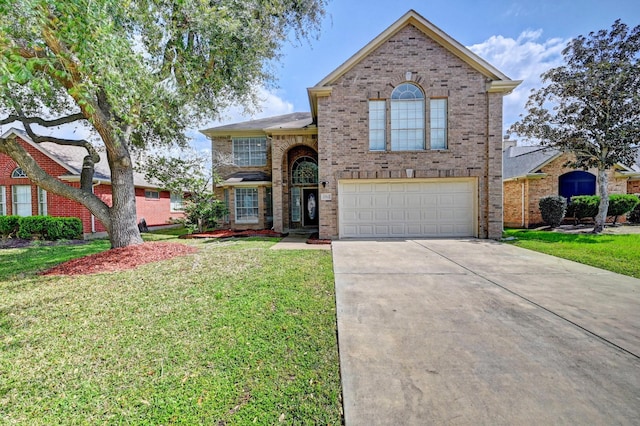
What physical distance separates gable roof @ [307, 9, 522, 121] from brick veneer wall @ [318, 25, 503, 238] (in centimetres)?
17

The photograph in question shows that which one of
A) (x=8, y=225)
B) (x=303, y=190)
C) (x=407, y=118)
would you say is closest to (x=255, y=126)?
(x=303, y=190)

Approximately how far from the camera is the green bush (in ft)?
40.5

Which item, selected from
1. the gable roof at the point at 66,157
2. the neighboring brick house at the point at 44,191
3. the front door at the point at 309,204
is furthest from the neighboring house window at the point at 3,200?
the front door at the point at 309,204

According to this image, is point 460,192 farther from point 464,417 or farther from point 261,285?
point 464,417

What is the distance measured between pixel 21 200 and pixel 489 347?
66.1 ft

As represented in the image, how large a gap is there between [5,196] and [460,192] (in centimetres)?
2180

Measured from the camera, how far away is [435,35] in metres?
10.4

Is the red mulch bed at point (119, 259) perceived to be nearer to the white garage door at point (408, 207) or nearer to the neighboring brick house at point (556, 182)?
the white garage door at point (408, 207)

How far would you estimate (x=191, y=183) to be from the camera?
498 inches

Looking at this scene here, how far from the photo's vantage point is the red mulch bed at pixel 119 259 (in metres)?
6.59

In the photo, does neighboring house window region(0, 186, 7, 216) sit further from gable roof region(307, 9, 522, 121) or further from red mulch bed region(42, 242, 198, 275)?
gable roof region(307, 9, 522, 121)

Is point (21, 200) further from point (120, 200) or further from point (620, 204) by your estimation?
point (620, 204)

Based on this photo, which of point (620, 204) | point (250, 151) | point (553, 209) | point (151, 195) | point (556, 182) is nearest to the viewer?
point (553, 209)

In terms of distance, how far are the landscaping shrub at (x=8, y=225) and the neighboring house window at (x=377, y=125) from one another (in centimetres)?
1660
